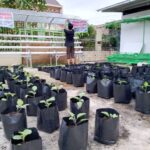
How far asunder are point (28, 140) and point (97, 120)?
0.76 m

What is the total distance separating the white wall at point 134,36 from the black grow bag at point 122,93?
7303mm

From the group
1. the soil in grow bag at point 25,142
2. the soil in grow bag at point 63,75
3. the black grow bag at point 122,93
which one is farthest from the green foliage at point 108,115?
the soil in grow bag at point 63,75

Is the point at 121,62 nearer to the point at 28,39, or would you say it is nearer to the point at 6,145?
the point at 28,39

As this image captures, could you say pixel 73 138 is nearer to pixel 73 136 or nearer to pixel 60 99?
pixel 73 136

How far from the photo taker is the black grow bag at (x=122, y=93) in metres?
3.55

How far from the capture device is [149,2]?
31.4ft

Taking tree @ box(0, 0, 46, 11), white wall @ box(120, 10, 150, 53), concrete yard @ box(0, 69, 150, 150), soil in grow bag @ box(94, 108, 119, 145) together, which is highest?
tree @ box(0, 0, 46, 11)

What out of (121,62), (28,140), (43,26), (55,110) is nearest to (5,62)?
(43,26)

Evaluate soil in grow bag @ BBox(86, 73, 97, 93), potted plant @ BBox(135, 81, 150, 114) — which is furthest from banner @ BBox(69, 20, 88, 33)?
potted plant @ BBox(135, 81, 150, 114)

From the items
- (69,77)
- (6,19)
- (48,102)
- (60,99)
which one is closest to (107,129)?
(48,102)

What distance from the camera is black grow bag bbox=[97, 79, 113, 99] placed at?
3.87m

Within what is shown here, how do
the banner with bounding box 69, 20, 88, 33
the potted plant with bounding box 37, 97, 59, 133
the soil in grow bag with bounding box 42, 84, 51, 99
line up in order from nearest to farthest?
the potted plant with bounding box 37, 97, 59, 133 < the soil in grow bag with bounding box 42, 84, 51, 99 < the banner with bounding box 69, 20, 88, 33

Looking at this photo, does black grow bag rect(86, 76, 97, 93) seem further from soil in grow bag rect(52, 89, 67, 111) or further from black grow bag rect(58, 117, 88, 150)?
black grow bag rect(58, 117, 88, 150)

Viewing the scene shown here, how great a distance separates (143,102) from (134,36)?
8.61 m
